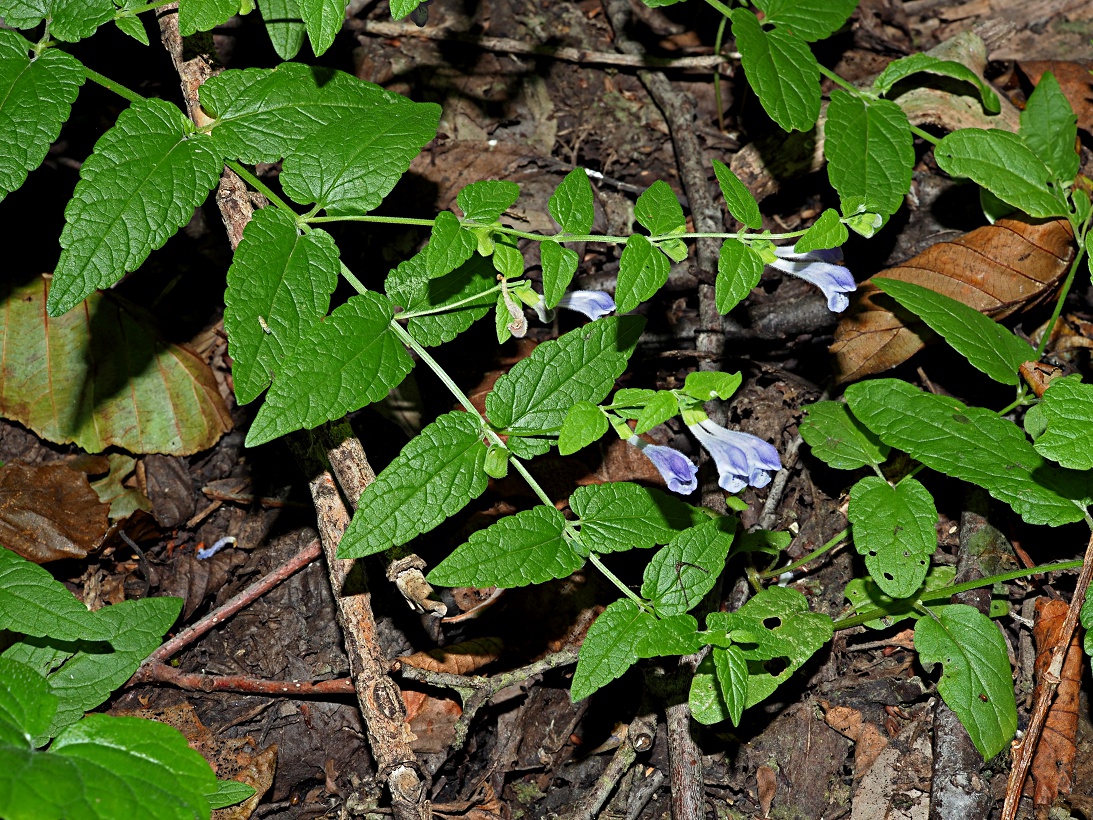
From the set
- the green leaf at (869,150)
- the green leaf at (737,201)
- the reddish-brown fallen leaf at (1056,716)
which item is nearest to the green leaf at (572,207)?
the green leaf at (737,201)

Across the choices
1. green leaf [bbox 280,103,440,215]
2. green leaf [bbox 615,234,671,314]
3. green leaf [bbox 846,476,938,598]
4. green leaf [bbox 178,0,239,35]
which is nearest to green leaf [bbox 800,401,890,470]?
green leaf [bbox 846,476,938,598]

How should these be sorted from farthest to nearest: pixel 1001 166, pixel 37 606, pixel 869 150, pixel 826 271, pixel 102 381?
1. pixel 102 381
2. pixel 1001 166
3. pixel 869 150
4. pixel 826 271
5. pixel 37 606

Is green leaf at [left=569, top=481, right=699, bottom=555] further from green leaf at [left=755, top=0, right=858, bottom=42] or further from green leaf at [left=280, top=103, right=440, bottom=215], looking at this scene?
green leaf at [left=755, top=0, right=858, bottom=42]

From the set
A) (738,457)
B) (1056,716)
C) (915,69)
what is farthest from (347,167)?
(1056,716)

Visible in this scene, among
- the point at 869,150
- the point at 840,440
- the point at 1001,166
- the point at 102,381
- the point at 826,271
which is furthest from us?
the point at 102,381

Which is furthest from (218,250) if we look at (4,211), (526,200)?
A: (526,200)

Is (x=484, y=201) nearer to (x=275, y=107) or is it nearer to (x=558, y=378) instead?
(x=558, y=378)

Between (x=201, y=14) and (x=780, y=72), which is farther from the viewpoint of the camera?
(x=780, y=72)
